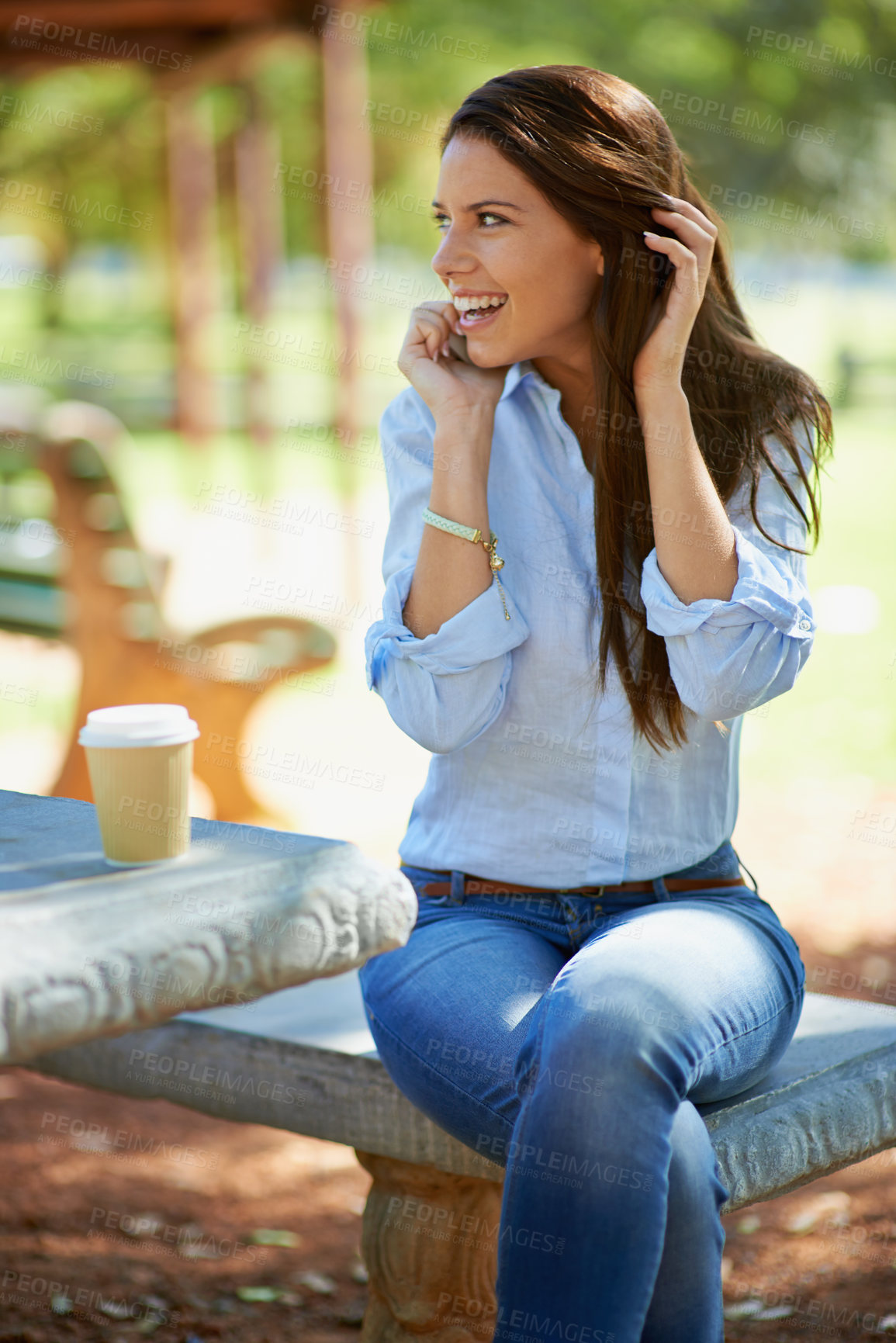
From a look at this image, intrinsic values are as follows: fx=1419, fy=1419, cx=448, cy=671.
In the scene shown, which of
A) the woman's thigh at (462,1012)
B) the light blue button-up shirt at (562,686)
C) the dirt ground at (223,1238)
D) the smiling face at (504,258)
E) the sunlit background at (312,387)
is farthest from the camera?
the sunlit background at (312,387)

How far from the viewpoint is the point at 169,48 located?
7531 millimetres

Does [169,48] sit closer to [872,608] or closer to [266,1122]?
[872,608]

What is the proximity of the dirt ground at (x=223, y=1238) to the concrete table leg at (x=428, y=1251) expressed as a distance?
0.41 m

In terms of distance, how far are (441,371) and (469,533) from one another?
302mm

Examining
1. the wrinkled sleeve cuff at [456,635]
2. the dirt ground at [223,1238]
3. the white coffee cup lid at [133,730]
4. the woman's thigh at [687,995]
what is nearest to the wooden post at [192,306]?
the dirt ground at [223,1238]

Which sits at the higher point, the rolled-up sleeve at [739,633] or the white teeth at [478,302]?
the white teeth at [478,302]

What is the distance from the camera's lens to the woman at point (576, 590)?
1880 mm

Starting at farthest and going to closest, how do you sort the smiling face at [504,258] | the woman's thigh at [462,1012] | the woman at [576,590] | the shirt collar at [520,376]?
the shirt collar at [520,376]
the smiling face at [504,258]
the woman at [576,590]
the woman's thigh at [462,1012]

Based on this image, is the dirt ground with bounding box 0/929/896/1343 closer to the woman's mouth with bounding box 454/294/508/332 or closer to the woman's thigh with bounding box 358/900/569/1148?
the woman's thigh with bounding box 358/900/569/1148

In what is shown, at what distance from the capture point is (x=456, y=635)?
6.56 ft

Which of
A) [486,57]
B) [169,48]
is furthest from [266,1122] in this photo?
[486,57]

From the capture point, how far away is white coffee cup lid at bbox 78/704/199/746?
56.7 inches

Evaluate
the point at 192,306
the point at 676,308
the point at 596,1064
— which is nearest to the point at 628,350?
the point at 676,308

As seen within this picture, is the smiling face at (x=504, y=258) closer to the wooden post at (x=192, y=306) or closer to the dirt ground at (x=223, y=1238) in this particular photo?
the dirt ground at (x=223, y=1238)
